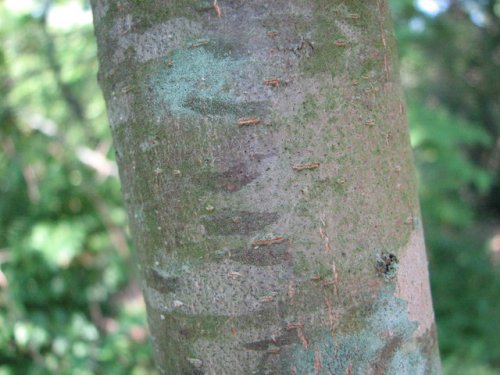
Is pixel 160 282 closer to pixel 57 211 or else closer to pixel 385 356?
pixel 385 356

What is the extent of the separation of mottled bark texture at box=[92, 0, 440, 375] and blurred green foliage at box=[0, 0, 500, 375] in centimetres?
221

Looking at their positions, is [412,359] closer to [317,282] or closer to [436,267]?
[317,282]

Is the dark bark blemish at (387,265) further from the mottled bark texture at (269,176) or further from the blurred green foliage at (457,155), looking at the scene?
the blurred green foliage at (457,155)

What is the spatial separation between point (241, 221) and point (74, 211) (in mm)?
3313

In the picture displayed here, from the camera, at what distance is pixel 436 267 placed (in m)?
5.18

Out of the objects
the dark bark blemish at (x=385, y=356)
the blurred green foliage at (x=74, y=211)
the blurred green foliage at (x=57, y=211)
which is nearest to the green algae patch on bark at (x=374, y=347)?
the dark bark blemish at (x=385, y=356)

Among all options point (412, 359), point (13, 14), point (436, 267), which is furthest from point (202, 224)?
point (436, 267)

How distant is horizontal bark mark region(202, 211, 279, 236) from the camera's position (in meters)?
0.68

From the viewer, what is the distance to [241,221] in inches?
26.8

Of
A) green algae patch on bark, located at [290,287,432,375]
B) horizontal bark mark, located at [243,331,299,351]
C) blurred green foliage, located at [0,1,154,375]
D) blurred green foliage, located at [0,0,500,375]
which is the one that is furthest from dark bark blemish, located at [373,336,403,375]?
blurred green foliage, located at [0,1,154,375]

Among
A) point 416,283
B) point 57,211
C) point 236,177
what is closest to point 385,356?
point 416,283

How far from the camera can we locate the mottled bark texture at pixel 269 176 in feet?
2.20

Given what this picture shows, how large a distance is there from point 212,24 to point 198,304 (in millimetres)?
398

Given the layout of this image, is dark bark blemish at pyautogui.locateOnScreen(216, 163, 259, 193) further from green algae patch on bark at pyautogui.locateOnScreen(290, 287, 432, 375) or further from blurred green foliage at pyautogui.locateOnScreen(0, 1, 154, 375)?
blurred green foliage at pyautogui.locateOnScreen(0, 1, 154, 375)
